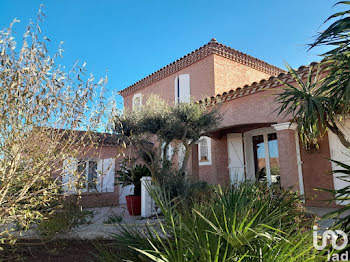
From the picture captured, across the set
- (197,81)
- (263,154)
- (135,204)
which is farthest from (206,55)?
(135,204)

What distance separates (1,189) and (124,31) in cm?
845

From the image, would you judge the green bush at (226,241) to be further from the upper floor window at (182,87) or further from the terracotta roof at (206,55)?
the upper floor window at (182,87)

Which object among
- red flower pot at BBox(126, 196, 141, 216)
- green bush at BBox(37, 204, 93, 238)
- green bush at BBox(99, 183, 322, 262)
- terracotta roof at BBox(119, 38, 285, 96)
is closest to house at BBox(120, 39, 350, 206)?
terracotta roof at BBox(119, 38, 285, 96)

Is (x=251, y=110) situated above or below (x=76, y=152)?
above

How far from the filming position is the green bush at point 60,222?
5.54 metres

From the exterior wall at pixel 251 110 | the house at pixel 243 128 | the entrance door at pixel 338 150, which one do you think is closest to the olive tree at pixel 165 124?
the house at pixel 243 128

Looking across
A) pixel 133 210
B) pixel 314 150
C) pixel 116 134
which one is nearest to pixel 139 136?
pixel 116 134

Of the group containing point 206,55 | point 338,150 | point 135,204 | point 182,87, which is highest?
point 206,55

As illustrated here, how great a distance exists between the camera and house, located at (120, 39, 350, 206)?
26.8ft

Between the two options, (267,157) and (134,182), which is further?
(267,157)

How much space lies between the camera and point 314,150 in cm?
895

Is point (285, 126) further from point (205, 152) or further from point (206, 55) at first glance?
point (206, 55)

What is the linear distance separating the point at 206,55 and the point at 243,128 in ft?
Answer: 14.3

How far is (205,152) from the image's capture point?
1237cm
